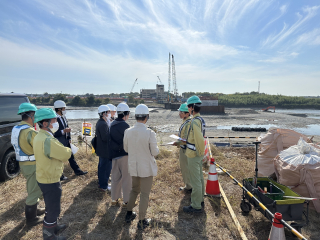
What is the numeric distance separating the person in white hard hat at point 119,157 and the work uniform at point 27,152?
4.06 ft

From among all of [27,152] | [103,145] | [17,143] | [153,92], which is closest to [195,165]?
[103,145]

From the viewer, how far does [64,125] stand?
16.2 ft

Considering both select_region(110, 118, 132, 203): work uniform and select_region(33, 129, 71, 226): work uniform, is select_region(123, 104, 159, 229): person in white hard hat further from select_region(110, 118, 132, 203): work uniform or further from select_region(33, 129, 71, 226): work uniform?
select_region(33, 129, 71, 226): work uniform

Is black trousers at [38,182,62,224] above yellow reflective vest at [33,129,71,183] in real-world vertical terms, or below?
below

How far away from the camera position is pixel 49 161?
249 cm

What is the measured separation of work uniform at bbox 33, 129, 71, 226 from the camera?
7.91 feet

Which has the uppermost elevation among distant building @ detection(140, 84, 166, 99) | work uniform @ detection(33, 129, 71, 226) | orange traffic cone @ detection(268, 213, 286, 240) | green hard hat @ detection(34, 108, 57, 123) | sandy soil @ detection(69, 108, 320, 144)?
distant building @ detection(140, 84, 166, 99)

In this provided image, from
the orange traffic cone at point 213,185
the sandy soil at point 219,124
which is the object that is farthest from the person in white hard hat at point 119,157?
the sandy soil at point 219,124

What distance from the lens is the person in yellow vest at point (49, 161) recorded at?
242 centimetres

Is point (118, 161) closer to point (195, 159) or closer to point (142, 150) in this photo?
point (142, 150)

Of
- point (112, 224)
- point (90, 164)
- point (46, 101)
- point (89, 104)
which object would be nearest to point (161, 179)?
point (112, 224)

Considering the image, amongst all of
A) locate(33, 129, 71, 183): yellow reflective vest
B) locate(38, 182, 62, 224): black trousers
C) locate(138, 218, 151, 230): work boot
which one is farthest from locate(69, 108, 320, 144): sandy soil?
locate(33, 129, 71, 183): yellow reflective vest

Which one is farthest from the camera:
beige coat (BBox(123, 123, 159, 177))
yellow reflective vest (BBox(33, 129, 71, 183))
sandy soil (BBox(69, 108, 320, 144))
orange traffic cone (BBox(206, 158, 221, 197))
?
sandy soil (BBox(69, 108, 320, 144))

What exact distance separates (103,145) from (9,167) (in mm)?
2788
